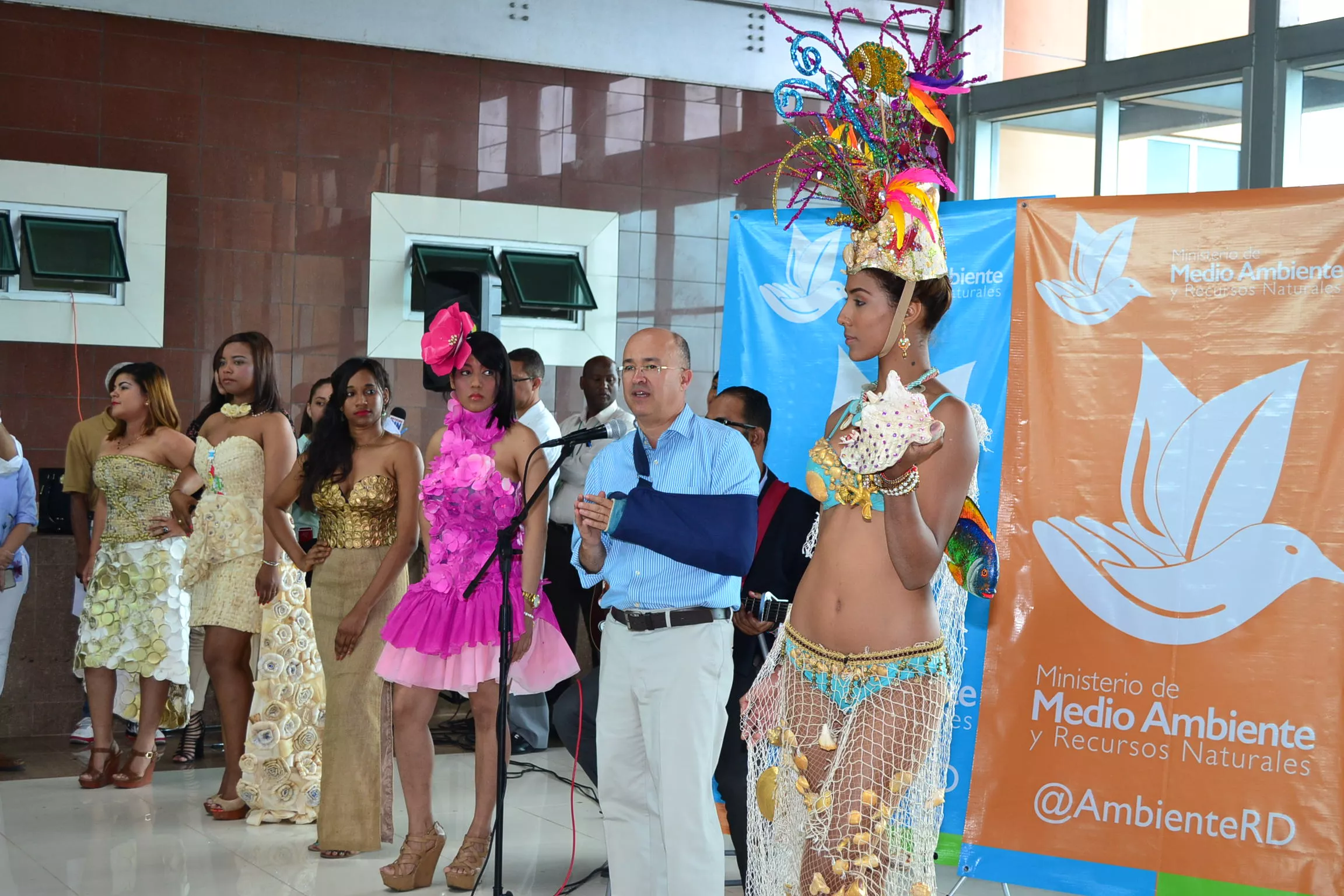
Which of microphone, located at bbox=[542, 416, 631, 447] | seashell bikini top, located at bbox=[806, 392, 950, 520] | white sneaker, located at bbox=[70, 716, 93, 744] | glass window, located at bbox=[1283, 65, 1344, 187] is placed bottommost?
white sneaker, located at bbox=[70, 716, 93, 744]

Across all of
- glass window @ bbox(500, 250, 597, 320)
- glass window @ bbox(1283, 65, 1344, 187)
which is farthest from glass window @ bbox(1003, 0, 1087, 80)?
glass window @ bbox(500, 250, 597, 320)

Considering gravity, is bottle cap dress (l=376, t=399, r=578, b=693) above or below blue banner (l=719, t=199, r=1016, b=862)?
below

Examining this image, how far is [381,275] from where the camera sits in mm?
8484

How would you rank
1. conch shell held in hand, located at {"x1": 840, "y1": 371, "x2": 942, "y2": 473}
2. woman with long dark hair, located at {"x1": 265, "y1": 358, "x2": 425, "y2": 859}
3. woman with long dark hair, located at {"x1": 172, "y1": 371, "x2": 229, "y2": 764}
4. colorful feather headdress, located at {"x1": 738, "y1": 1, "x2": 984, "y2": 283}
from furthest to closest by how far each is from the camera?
woman with long dark hair, located at {"x1": 172, "y1": 371, "x2": 229, "y2": 764}
woman with long dark hair, located at {"x1": 265, "y1": 358, "x2": 425, "y2": 859}
colorful feather headdress, located at {"x1": 738, "y1": 1, "x2": 984, "y2": 283}
conch shell held in hand, located at {"x1": 840, "y1": 371, "x2": 942, "y2": 473}

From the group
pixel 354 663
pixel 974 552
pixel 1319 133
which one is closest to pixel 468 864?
pixel 354 663

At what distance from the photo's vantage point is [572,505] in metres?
7.59

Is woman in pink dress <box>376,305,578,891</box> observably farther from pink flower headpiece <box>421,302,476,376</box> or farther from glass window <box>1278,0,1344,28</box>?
glass window <box>1278,0,1344,28</box>

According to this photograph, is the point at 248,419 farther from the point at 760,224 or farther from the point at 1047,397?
the point at 1047,397

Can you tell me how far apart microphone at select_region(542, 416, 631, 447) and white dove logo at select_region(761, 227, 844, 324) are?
2.00m

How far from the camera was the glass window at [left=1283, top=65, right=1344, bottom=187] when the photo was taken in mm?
7000

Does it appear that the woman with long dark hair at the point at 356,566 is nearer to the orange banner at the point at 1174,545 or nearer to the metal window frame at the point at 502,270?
the orange banner at the point at 1174,545

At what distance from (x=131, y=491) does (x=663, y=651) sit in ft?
11.8

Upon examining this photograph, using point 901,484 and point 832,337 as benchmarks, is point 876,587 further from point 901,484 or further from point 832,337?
point 832,337

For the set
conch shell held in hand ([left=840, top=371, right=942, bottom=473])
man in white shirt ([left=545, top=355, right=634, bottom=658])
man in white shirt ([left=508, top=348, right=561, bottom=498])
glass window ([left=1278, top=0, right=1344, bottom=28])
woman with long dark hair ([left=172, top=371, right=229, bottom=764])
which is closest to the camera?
conch shell held in hand ([left=840, top=371, right=942, bottom=473])
